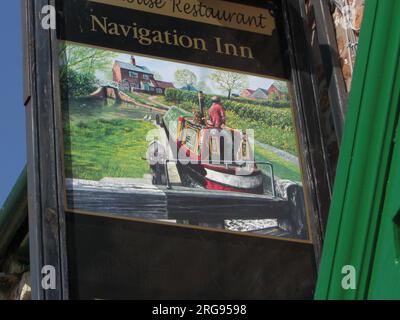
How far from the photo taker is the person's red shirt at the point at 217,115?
7223mm

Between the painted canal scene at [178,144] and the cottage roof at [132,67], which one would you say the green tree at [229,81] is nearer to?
the painted canal scene at [178,144]

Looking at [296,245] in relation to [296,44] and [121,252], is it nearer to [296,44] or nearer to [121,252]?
[121,252]

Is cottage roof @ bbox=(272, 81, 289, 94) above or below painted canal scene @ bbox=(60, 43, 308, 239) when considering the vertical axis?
above

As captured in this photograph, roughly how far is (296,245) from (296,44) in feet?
5.03

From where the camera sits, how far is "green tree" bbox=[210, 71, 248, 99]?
291 inches

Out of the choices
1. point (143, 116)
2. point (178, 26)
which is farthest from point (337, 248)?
point (178, 26)

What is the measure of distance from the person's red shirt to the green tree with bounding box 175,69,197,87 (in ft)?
0.66

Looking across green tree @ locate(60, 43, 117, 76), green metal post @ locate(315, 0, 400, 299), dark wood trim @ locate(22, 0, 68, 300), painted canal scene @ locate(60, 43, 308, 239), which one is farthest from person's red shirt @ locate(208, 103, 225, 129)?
green metal post @ locate(315, 0, 400, 299)

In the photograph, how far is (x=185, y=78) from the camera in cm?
729

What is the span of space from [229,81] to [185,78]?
31 cm

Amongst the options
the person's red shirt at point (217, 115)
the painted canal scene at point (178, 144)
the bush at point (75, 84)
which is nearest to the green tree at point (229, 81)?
the painted canal scene at point (178, 144)

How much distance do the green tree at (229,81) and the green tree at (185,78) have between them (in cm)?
13

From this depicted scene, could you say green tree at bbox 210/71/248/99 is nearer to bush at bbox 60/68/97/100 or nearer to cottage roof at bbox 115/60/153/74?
cottage roof at bbox 115/60/153/74

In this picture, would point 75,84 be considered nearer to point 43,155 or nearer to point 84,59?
point 84,59
